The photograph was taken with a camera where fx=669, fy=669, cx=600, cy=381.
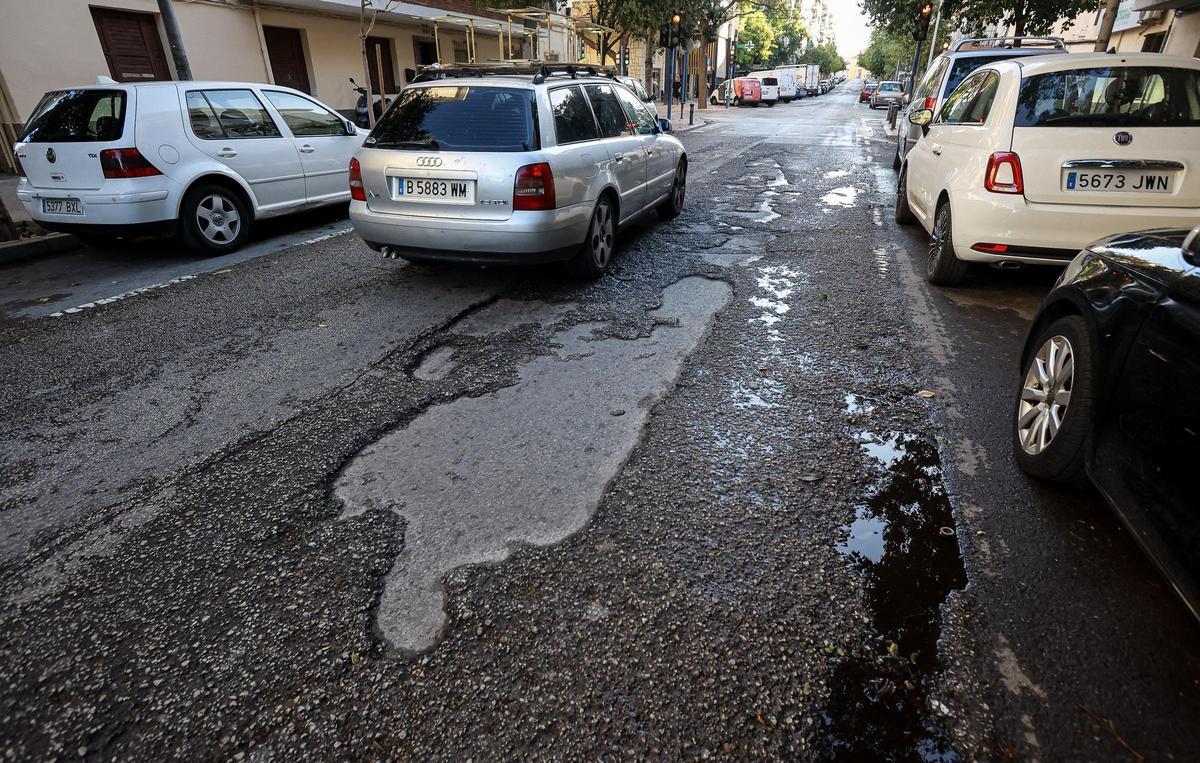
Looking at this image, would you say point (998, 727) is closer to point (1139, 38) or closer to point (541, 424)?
point (541, 424)

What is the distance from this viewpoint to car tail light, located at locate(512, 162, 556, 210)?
192 inches

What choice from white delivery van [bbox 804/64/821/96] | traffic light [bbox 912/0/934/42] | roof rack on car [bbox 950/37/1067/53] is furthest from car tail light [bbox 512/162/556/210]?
white delivery van [bbox 804/64/821/96]

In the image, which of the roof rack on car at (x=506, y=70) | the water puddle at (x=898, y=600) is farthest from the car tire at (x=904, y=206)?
the water puddle at (x=898, y=600)

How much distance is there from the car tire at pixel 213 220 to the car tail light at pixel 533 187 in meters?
3.81

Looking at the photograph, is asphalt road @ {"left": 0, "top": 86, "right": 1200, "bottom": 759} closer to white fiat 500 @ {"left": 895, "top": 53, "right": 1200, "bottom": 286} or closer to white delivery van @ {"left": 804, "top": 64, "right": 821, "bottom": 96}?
white fiat 500 @ {"left": 895, "top": 53, "right": 1200, "bottom": 286}

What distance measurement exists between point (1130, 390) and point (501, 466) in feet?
7.99

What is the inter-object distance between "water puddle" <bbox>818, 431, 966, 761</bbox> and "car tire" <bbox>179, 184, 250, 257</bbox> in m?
6.50

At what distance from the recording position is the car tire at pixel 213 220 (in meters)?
6.59

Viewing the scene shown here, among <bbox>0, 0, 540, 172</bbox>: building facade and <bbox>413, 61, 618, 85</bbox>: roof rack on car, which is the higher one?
<bbox>0, 0, 540, 172</bbox>: building facade

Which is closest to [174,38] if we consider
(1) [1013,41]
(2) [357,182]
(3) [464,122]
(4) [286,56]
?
(2) [357,182]

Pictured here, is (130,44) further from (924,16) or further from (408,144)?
(924,16)

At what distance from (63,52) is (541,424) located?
14452 millimetres

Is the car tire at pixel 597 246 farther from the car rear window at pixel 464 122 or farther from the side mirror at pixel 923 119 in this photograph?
the side mirror at pixel 923 119

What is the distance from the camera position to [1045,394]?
9.55 feet
